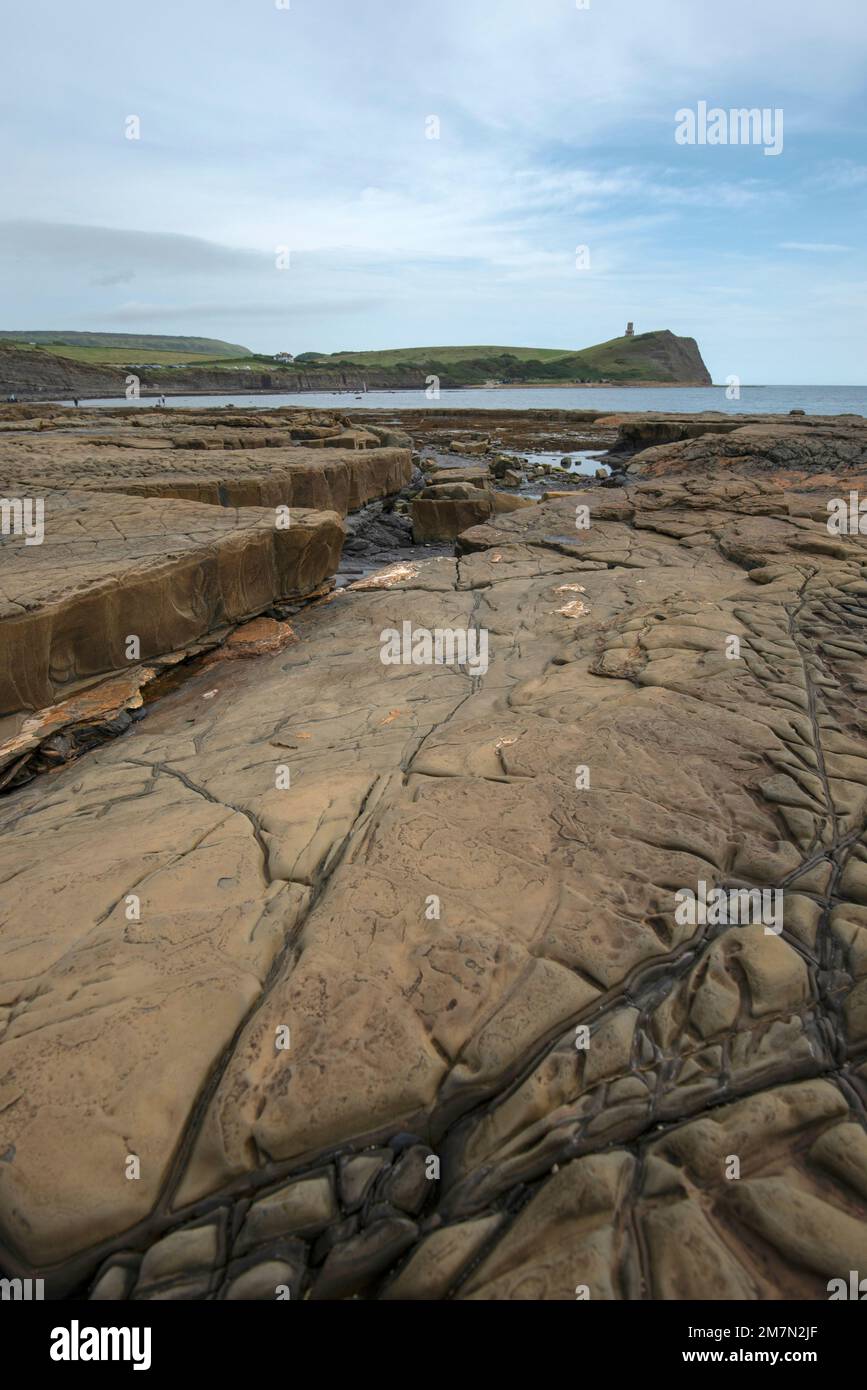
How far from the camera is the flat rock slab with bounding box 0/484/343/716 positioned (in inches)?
180

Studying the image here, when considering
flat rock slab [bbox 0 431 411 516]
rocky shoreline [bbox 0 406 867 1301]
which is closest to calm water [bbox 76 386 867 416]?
flat rock slab [bbox 0 431 411 516]

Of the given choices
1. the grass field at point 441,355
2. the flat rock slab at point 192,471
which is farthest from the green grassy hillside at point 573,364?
the flat rock slab at point 192,471

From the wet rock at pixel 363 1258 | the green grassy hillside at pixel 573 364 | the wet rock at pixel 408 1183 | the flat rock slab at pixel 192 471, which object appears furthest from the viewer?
the green grassy hillside at pixel 573 364

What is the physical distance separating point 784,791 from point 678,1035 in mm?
1357

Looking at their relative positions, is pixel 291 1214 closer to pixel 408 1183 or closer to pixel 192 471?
pixel 408 1183

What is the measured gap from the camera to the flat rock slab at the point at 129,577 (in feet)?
15.0

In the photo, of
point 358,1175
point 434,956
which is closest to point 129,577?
point 434,956

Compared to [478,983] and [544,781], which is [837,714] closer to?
[544,781]

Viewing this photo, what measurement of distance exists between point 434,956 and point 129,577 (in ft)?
13.0

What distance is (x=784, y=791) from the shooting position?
293cm

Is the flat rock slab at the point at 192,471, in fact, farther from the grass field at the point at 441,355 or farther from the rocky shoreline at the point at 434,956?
the grass field at the point at 441,355

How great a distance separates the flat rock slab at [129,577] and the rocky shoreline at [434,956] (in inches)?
1.7

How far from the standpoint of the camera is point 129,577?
5051 millimetres

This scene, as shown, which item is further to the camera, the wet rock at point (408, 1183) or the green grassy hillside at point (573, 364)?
the green grassy hillside at point (573, 364)
